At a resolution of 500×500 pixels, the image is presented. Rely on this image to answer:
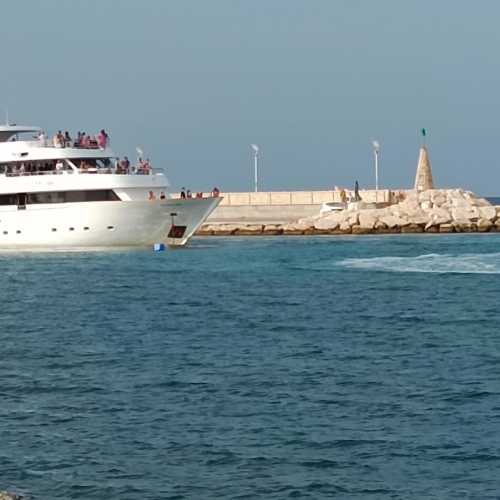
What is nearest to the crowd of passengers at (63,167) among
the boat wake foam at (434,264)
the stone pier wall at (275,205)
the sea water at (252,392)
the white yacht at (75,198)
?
the white yacht at (75,198)

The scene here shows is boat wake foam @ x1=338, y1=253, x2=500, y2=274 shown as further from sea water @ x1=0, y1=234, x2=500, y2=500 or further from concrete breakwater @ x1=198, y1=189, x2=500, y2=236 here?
concrete breakwater @ x1=198, y1=189, x2=500, y2=236

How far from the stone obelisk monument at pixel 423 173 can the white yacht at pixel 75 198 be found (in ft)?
99.9

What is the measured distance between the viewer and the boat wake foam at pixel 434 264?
42.8m

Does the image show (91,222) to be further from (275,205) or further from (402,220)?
(275,205)

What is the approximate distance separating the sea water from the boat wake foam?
259 inches

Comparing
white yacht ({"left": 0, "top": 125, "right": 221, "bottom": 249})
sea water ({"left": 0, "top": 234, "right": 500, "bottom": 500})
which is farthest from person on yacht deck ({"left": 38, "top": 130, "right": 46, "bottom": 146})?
sea water ({"left": 0, "top": 234, "right": 500, "bottom": 500})

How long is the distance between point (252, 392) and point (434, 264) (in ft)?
94.2

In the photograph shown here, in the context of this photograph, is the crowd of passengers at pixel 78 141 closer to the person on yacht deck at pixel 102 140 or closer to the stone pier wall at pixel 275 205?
the person on yacht deck at pixel 102 140

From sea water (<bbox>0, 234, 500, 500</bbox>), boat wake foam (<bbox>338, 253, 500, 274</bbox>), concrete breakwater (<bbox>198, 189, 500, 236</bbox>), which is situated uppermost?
concrete breakwater (<bbox>198, 189, 500, 236</bbox>)

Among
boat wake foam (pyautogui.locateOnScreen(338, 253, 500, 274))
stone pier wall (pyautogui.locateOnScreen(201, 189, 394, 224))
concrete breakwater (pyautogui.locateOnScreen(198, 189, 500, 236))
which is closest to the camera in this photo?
boat wake foam (pyautogui.locateOnScreen(338, 253, 500, 274))

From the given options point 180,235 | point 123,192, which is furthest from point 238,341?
point 180,235

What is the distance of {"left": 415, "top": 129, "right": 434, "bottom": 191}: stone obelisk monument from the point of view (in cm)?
8400

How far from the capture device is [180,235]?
190 feet

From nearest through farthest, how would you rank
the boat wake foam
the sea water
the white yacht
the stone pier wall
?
the sea water < the boat wake foam < the white yacht < the stone pier wall
